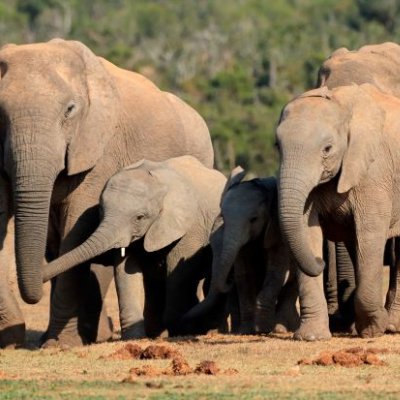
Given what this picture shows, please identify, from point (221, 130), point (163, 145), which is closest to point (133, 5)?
point (221, 130)

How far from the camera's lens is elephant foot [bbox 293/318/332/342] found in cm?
1248

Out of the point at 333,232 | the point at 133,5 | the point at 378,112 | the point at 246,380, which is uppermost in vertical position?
the point at 133,5

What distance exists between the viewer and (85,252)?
41.9 ft

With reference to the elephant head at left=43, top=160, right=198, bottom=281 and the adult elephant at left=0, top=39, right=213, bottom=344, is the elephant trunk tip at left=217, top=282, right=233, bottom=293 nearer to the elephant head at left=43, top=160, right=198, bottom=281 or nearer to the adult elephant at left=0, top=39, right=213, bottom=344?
the elephant head at left=43, top=160, right=198, bottom=281

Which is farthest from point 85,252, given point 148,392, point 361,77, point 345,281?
point 361,77

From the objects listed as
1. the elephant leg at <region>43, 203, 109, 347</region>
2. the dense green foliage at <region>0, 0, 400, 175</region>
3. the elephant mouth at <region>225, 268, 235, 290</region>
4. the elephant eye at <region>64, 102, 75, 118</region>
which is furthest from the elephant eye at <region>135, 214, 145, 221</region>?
the dense green foliage at <region>0, 0, 400, 175</region>

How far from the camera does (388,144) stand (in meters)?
13.0

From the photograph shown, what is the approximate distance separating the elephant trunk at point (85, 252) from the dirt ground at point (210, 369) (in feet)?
1.97

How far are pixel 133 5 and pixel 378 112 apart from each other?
8356 cm

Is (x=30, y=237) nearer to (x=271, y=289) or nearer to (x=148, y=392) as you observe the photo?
(x=271, y=289)

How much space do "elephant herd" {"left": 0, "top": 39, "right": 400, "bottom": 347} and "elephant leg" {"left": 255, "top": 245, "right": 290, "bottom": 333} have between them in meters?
0.01

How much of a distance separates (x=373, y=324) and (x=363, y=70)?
3.24m

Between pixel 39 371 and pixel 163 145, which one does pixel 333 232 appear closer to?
pixel 163 145

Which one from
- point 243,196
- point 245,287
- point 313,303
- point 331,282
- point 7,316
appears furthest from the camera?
point 331,282
